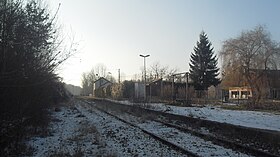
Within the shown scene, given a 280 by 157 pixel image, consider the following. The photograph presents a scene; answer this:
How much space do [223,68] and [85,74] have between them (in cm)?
13025

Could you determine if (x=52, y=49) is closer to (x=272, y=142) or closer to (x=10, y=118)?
(x=10, y=118)

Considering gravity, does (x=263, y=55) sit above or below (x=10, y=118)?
above

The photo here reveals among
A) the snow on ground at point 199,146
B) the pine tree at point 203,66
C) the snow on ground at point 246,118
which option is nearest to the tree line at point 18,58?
the snow on ground at point 199,146

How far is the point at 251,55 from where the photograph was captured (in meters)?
56.8

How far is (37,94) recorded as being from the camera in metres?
17.2

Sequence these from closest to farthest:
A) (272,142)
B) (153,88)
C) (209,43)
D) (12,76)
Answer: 1. (12,76)
2. (272,142)
3. (153,88)
4. (209,43)

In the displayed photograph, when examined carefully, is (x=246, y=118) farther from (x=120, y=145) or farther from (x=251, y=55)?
(x=251, y=55)

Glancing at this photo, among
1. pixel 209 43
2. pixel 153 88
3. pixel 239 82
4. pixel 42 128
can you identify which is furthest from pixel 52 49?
pixel 209 43

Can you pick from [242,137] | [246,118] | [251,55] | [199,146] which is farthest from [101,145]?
[251,55]

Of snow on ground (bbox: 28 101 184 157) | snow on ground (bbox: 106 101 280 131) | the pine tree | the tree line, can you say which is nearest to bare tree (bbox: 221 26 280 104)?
the pine tree

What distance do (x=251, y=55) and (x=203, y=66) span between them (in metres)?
22.8

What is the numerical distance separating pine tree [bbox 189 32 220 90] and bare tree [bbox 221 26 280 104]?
19147mm

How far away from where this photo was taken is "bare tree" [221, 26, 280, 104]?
55.2m

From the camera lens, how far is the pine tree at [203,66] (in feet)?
257
